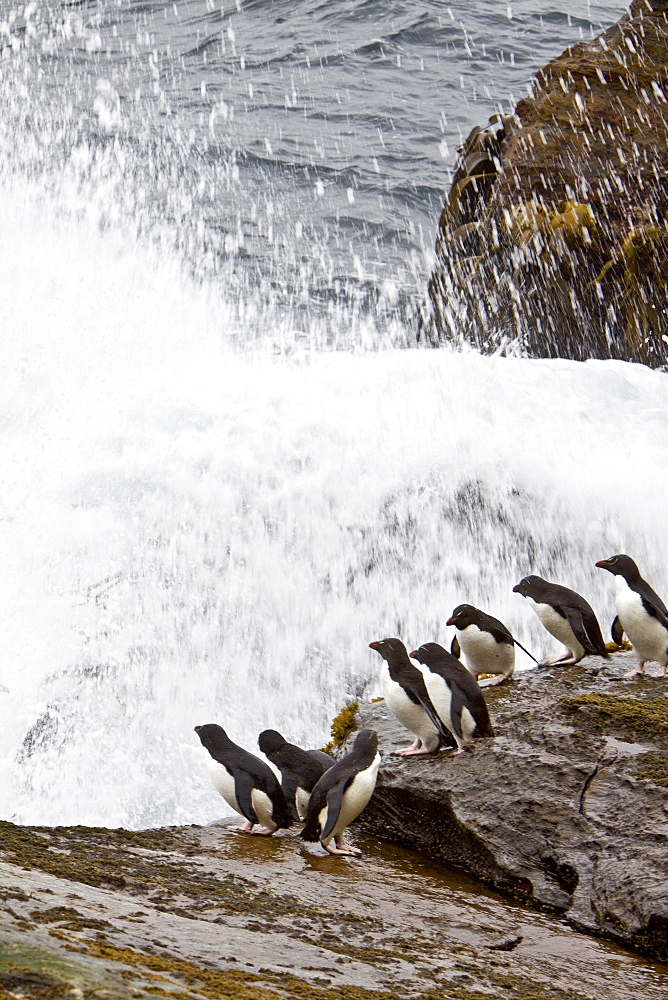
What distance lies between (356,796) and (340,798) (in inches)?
4.5

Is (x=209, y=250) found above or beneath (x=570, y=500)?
above

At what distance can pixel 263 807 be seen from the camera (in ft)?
16.2

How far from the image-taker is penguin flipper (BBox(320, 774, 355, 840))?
4566 millimetres

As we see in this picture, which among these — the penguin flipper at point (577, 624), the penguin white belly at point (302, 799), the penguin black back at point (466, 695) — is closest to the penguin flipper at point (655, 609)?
the penguin flipper at point (577, 624)

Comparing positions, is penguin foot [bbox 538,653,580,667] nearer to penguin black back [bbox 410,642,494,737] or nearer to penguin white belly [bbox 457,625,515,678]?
penguin white belly [bbox 457,625,515,678]

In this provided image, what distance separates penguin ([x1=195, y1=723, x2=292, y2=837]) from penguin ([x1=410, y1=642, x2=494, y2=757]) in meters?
0.97

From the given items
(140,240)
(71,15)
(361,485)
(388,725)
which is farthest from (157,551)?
(71,15)

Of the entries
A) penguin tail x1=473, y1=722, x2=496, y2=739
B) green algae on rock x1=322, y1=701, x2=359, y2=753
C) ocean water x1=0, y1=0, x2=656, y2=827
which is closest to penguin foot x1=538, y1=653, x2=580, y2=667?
penguin tail x1=473, y1=722, x2=496, y2=739

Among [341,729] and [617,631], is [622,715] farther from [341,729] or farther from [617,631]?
[341,729]

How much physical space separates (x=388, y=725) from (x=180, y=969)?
3.48 m

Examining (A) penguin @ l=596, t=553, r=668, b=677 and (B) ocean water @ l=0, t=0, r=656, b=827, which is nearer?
(A) penguin @ l=596, t=553, r=668, b=677

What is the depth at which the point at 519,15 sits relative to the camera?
30562 mm

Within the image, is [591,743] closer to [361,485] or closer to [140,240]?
[361,485]

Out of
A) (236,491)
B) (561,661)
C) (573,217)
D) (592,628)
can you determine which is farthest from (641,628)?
(573,217)
